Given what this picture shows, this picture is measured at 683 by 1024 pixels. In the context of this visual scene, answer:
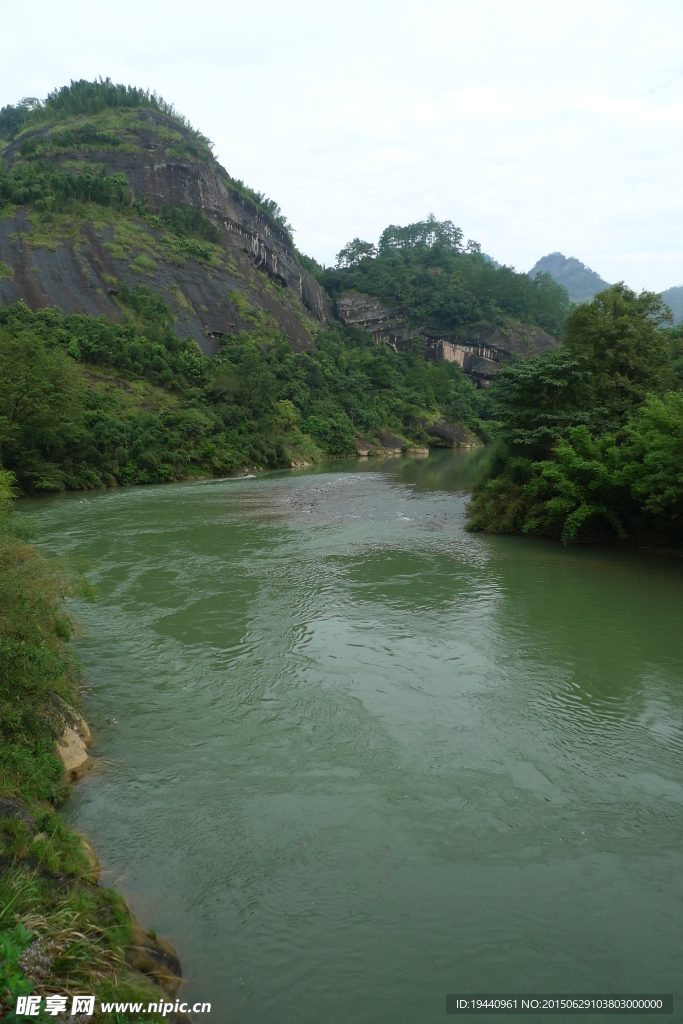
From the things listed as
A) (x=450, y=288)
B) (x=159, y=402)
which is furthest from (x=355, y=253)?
(x=159, y=402)

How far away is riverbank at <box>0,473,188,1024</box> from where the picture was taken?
11.7 feet

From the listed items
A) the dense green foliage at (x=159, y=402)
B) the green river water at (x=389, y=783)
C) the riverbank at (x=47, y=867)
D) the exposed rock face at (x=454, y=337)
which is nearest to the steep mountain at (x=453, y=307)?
the exposed rock face at (x=454, y=337)

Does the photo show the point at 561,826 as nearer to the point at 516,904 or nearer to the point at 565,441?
the point at 516,904

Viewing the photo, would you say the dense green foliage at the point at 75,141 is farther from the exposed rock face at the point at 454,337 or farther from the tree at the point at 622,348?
the tree at the point at 622,348

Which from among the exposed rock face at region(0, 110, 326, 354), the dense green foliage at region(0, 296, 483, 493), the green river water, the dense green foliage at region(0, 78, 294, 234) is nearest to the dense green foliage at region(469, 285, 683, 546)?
the green river water

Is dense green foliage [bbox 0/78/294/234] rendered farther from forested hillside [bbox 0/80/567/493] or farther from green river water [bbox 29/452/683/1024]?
green river water [bbox 29/452/683/1024]

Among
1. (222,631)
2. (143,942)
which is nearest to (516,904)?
(143,942)

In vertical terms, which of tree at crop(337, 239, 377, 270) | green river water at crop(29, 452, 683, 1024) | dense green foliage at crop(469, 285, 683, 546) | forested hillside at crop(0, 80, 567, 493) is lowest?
green river water at crop(29, 452, 683, 1024)

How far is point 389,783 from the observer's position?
699 cm

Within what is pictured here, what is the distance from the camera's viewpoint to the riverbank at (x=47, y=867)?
3562 mm

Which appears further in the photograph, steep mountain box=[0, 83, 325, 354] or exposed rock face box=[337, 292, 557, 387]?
exposed rock face box=[337, 292, 557, 387]

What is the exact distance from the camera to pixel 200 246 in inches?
2837

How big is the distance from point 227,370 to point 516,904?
165 feet

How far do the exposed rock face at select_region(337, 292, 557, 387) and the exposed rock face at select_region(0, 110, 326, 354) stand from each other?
315 inches
